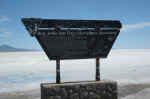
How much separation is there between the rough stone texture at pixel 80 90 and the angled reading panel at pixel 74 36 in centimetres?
100

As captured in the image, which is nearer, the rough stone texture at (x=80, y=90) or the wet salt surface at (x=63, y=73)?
the rough stone texture at (x=80, y=90)

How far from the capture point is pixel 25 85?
12898mm

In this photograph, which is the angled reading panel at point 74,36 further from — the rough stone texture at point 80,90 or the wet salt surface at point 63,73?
the wet salt surface at point 63,73

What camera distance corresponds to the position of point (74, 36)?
7.61 meters

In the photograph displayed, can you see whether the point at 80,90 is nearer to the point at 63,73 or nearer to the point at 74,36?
the point at 74,36

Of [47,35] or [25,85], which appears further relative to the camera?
[25,85]

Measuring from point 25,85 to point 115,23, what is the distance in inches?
288

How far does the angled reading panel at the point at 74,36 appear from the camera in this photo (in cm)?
723

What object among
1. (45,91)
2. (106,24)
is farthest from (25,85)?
(106,24)

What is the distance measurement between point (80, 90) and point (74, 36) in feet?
6.29

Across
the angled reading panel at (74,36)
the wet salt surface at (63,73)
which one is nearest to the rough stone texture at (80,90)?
the angled reading panel at (74,36)

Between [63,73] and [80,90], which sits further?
[63,73]

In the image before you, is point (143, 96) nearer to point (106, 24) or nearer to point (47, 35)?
point (106, 24)

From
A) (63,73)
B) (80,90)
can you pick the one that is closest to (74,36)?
(80,90)
